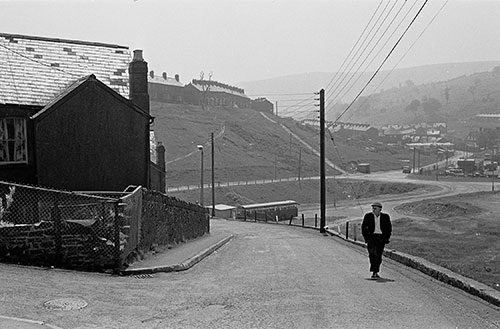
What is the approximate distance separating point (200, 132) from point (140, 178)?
96526mm

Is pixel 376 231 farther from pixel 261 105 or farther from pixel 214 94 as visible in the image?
pixel 261 105

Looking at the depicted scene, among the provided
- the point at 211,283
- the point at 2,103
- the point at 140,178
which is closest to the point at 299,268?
the point at 211,283

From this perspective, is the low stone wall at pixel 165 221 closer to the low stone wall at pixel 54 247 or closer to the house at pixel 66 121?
the low stone wall at pixel 54 247

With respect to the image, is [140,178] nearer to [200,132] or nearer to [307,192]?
[307,192]

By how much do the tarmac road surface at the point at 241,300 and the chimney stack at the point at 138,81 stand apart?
15.0 metres

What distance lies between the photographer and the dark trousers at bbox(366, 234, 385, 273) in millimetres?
11008

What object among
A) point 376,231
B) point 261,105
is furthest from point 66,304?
point 261,105

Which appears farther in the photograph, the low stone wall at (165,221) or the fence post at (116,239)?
the low stone wall at (165,221)

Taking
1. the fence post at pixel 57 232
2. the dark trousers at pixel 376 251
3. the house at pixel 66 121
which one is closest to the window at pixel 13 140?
the house at pixel 66 121

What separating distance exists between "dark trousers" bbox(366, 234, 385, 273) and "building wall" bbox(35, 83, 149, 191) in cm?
1322

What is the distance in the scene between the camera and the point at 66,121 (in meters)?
20.4

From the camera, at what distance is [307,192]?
90.3 metres

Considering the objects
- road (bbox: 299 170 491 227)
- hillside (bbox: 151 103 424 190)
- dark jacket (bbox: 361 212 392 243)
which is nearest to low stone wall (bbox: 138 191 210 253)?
dark jacket (bbox: 361 212 392 243)

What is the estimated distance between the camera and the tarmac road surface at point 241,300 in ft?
23.8
